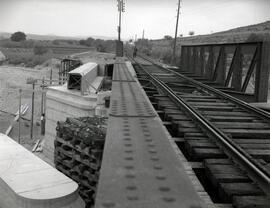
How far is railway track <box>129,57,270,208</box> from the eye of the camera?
4.16 meters

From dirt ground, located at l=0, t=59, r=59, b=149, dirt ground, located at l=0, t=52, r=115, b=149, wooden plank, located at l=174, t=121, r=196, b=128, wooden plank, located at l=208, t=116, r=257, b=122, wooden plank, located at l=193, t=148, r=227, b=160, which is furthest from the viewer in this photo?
dirt ground, located at l=0, t=52, r=115, b=149

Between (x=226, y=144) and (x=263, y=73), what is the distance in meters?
7.06

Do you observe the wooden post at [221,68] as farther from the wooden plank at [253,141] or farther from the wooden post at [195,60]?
the wooden plank at [253,141]

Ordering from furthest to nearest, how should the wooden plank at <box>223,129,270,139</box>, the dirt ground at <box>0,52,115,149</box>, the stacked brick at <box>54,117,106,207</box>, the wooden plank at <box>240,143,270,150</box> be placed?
the dirt ground at <box>0,52,115,149</box>
the stacked brick at <box>54,117,106,207</box>
the wooden plank at <box>223,129,270,139</box>
the wooden plank at <box>240,143,270,150</box>

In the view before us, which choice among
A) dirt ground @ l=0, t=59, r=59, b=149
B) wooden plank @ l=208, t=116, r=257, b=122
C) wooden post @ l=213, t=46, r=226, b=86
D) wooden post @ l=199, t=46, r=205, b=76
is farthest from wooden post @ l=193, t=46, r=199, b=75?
wooden plank @ l=208, t=116, r=257, b=122

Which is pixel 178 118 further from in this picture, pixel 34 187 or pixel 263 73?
pixel 263 73

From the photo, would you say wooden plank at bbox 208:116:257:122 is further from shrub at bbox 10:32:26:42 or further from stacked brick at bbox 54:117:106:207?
shrub at bbox 10:32:26:42

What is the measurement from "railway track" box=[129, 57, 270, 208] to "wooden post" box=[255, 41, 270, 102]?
5.46 ft

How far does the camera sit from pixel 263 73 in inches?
465

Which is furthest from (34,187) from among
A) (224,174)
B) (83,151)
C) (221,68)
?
(221,68)

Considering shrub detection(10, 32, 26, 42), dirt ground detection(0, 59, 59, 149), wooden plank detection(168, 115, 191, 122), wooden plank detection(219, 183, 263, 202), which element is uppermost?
shrub detection(10, 32, 26, 42)

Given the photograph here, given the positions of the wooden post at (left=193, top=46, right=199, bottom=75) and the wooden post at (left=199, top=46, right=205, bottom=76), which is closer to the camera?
the wooden post at (left=199, top=46, right=205, bottom=76)

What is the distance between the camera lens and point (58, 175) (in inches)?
292

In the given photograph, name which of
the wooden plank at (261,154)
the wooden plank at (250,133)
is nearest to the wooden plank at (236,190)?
the wooden plank at (261,154)
